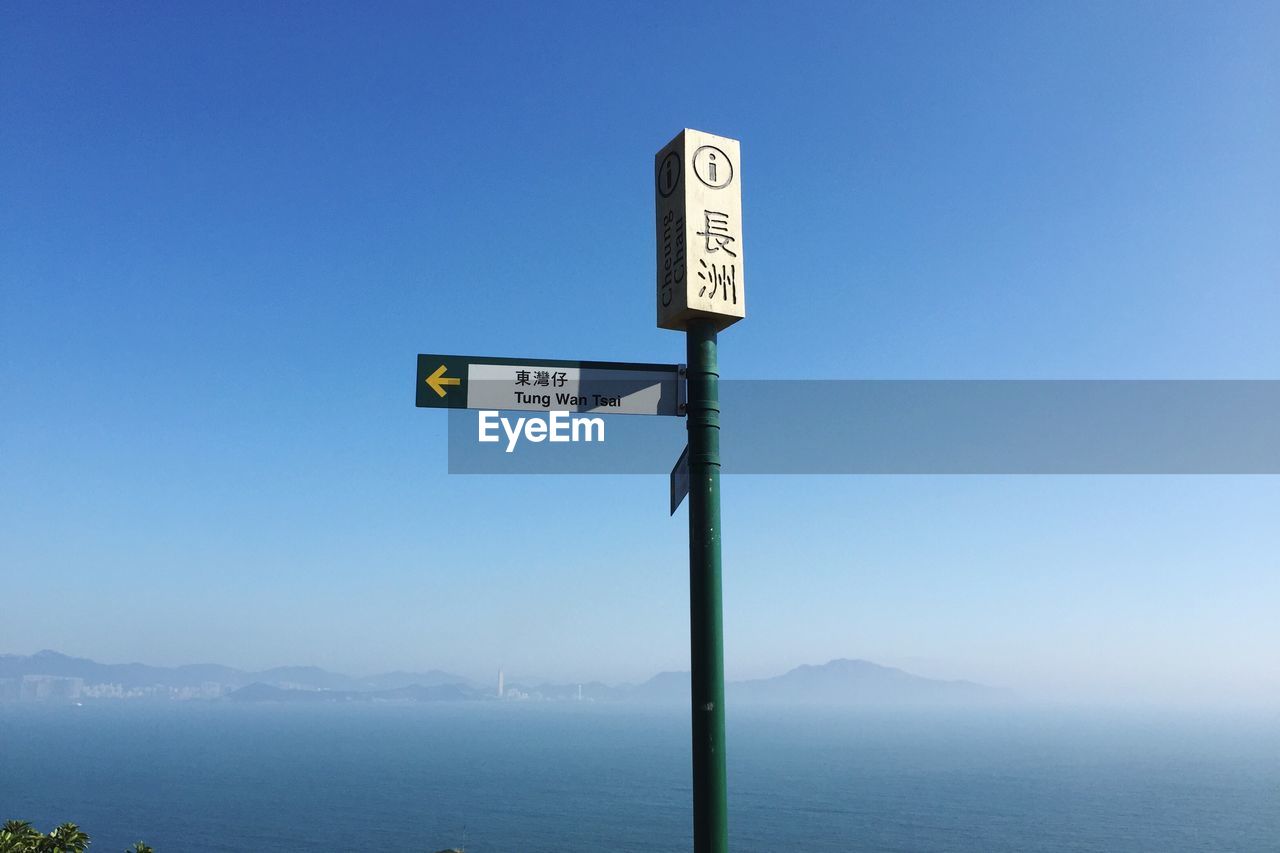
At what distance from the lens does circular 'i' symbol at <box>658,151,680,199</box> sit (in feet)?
15.1

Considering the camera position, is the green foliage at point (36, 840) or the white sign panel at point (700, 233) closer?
the white sign panel at point (700, 233)

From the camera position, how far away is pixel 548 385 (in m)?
4.62

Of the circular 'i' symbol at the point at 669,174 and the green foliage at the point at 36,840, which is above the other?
the circular 'i' symbol at the point at 669,174

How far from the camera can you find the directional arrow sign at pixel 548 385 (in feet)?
14.8

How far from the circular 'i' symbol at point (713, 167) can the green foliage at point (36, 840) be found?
18234 mm

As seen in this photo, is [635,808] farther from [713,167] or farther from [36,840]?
[713,167]

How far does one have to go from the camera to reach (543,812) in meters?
134

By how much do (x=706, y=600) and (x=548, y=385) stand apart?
1.36 metres

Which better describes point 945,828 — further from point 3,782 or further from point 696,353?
point 3,782

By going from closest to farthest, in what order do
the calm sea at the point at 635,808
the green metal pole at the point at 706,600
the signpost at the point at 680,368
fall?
1. the green metal pole at the point at 706,600
2. the signpost at the point at 680,368
3. the calm sea at the point at 635,808

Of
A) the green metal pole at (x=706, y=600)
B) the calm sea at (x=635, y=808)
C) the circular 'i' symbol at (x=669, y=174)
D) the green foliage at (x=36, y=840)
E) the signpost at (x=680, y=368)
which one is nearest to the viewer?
the green metal pole at (x=706, y=600)

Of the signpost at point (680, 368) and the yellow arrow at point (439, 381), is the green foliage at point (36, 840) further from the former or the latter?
the signpost at point (680, 368)

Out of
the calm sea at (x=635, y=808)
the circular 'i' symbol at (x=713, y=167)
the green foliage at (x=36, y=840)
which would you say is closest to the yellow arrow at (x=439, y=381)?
the circular 'i' symbol at (x=713, y=167)

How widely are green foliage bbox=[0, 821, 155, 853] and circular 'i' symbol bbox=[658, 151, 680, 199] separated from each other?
59.0 ft
